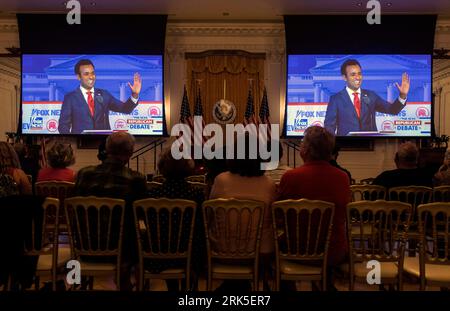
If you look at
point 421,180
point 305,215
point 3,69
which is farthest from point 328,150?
point 3,69

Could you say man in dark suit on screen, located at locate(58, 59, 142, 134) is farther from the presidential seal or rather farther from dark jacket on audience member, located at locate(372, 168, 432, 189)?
dark jacket on audience member, located at locate(372, 168, 432, 189)

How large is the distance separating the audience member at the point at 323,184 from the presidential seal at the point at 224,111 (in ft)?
20.3

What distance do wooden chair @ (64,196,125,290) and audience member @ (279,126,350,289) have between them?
111cm

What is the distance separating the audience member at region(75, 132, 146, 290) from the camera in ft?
9.98

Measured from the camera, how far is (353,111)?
887 centimetres

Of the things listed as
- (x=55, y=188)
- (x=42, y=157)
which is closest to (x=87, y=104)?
(x=42, y=157)

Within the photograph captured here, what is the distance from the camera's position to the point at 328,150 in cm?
305

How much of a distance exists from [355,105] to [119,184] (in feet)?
22.2

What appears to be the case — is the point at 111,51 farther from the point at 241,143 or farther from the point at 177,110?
the point at 241,143

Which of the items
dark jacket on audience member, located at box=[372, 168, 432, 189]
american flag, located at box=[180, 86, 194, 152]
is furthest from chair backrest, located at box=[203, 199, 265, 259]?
american flag, located at box=[180, 86, 194, 152]

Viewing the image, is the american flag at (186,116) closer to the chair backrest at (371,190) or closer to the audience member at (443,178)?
the chair backrest at (371,190)

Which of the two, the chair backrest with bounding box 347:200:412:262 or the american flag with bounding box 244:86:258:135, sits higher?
the american flag with bounding box 244:86:258:135

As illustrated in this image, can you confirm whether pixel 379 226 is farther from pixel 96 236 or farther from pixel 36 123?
pixel 36 123

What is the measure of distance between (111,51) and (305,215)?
280 inches
